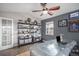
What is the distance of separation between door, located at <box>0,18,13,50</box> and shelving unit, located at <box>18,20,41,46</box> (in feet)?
0.44

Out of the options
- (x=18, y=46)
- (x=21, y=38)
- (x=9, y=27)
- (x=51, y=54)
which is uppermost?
(x=9, y=27)

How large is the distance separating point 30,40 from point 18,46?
0.69 ft

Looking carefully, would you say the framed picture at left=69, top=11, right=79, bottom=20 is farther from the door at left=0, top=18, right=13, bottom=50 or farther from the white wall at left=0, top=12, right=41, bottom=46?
the door at left=0, top=18, right=13, bottom=50

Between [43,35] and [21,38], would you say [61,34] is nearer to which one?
[43,35]

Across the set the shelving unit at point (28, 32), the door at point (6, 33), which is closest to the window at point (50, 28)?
the shelving unit at point (28, 32)

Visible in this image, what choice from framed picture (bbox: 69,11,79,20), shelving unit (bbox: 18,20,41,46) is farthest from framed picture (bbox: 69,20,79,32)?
shelving unit (bbox: 18,20,41,46)

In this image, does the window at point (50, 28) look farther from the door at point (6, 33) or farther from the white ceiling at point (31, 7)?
the door at point (6, 33)

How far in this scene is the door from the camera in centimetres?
149

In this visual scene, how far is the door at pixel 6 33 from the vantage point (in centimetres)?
149

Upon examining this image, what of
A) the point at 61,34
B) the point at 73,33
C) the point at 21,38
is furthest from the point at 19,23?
the point at 73,33

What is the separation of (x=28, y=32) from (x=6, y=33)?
341 mm

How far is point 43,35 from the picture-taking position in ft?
5.33

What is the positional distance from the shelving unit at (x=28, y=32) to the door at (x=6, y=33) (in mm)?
136

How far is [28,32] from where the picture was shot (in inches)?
63.2
